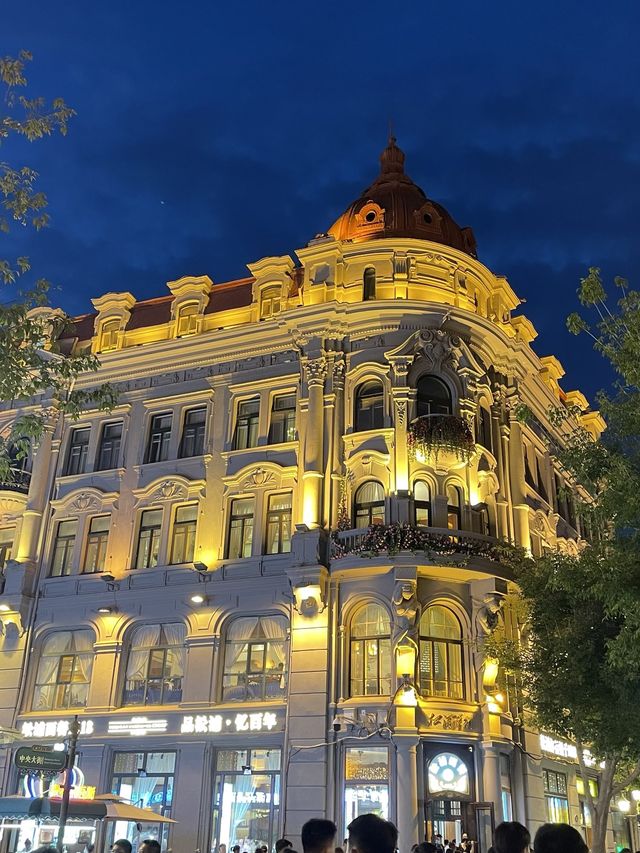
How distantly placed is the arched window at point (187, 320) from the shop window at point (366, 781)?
15746 millimetres

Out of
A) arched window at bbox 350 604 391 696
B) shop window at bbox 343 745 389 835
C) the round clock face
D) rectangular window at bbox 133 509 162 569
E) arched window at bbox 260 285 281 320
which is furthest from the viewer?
arched window at bbox 260 285 281 320

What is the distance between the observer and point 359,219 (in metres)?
32.4

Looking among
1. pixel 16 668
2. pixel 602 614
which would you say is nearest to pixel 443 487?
pixel 602 614

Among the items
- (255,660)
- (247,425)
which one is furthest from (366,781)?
(247,425)

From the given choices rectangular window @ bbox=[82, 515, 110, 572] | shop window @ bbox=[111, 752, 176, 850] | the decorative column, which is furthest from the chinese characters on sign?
rectangular window @ bbox=[82, 515, 110, 572]

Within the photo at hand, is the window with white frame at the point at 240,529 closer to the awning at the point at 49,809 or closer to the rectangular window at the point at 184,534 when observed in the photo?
the rectangular window at the point at 184,534

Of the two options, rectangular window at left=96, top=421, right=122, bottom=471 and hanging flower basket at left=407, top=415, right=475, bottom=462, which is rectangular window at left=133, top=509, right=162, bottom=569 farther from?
hanging flower basket at left=407, top=415, right=475, bottom=462

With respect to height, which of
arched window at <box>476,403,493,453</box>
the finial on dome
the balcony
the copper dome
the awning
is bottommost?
the awning

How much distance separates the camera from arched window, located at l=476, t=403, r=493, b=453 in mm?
28469

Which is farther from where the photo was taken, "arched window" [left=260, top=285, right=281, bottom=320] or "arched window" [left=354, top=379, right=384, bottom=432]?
"arched window" [left=260, top=285, right=281, bottom=320]

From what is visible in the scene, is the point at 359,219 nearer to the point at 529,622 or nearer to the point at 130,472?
the point at 130,472

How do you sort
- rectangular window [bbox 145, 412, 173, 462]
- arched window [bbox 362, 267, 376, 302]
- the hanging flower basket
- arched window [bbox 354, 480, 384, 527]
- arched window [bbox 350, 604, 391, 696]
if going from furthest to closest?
1. rectangular window [bbox 145, 412, 173, 462]
2. arched window [bbox 362, 267, 376, 302]
3. arched window [bbox 354, 480, 384, 527]
4. the hanging flower basket
5. arched window [bbox 350, 604, 391, 696]

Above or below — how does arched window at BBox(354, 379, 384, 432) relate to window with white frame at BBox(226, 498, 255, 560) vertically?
above

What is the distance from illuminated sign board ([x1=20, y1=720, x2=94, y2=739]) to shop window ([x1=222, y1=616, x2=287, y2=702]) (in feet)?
14.7
